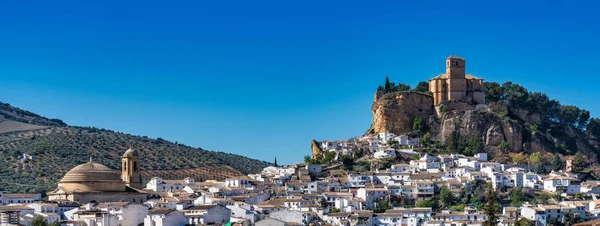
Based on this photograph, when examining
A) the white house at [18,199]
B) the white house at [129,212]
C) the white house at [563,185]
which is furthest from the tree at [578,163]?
the white house at [18,199]

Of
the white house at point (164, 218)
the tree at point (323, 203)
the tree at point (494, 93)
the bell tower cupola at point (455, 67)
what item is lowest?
the white house at point (164, 218)

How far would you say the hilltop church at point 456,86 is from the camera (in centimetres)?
7844

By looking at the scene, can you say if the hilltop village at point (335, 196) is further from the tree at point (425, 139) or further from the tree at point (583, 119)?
the tree at point (583, 119)

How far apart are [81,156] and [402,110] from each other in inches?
1135

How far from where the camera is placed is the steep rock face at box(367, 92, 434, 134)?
78.6 metres

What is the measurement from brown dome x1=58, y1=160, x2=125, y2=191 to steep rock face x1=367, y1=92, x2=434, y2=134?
87.5 feet

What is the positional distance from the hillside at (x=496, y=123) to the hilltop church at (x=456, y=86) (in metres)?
0.69

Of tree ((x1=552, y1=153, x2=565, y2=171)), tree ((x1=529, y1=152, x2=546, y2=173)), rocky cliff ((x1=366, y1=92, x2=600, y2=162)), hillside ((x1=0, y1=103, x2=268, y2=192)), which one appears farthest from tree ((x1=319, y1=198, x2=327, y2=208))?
hillside ((x1=0, y1=103, x2=268, y2=192))

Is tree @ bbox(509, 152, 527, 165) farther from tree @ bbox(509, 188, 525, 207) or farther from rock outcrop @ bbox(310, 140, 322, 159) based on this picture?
rock outcrop @ bbox(310, 140, 322, 159)

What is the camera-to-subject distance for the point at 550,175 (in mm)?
68250

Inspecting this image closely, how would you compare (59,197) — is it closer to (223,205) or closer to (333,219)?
(223,205)

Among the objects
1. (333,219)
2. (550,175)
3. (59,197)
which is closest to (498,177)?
(550,175)

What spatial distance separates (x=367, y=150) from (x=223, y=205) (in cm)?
2089

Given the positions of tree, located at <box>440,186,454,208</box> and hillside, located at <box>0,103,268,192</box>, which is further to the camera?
hillside, located at <box>0,103,268,192</box>
